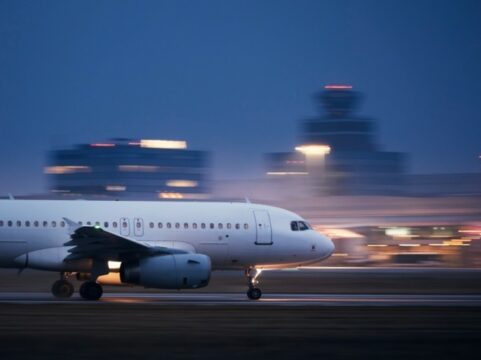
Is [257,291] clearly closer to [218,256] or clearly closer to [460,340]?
[218,256]

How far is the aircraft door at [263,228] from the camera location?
28.5 m

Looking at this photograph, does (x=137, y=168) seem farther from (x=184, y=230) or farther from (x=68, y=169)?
(x=184, y=230)

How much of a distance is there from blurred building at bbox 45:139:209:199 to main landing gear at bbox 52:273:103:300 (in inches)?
6106

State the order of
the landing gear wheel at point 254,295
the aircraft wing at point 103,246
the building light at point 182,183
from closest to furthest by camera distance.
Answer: the aircraft wing at point 103,246
the landing gear wheel at point 254,295
the building light at point 182,183

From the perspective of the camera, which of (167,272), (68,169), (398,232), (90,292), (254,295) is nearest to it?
(167,272)

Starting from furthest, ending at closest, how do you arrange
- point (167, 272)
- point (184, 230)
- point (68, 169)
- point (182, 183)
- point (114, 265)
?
1. point (182, 183)
2. point (68, 169)
3. point (184, 230)
4. point (114, 265)
5. point (167, 272)

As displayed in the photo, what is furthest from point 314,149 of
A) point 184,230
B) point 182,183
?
point 184,230

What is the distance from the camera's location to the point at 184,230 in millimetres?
27688

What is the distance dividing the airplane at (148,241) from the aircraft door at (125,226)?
3 cm

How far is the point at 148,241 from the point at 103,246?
196cm

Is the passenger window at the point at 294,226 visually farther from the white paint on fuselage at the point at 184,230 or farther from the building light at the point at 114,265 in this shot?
the building light at the point at 114,265

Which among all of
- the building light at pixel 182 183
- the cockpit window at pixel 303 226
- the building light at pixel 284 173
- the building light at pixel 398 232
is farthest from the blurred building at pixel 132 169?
the cockpit window at pixel 303 226

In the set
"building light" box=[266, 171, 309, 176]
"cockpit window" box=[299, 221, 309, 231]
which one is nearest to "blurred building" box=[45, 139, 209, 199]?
"building light" box=[266, 171, 309, 176]

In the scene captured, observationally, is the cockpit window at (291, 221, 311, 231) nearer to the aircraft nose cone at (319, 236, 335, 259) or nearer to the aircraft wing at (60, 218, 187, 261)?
the aircraft nose cone at (319, 236, 335, 259)
